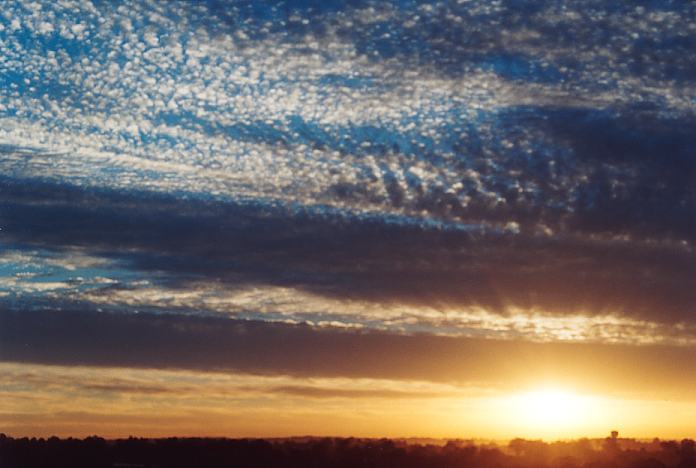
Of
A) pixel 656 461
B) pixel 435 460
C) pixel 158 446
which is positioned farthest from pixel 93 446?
pixel 656 461

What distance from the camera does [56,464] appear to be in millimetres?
170125

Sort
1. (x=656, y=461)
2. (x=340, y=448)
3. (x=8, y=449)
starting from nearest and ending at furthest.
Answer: (x=8, y=449), (x=656, y=461), (x=340, y=448)

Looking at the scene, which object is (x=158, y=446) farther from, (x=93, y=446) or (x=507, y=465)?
(x=507, y=465)

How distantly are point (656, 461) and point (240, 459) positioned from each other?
239 feet

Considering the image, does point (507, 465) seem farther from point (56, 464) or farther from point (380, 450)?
point (56, 464)

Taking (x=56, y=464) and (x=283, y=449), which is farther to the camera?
(x=283, y=449)

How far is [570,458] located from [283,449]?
5288cm

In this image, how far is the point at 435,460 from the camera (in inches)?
7534

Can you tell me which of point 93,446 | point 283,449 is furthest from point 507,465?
point 93,446

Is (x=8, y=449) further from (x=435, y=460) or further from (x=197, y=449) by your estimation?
(x=435, y=460)

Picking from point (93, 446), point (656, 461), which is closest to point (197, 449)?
point (93, 446)

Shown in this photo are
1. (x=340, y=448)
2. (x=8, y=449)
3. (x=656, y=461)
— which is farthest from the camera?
(x=340, y=448)

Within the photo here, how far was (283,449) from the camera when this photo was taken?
7717 inches

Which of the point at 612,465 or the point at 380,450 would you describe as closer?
the point at 612,465
